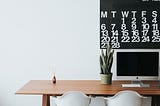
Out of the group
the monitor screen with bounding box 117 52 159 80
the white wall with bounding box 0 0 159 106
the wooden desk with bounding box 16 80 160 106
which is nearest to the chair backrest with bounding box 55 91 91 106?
the wooden desk with bounding box 16 80 160 106

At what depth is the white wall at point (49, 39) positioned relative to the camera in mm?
4508

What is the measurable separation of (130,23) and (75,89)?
1356mm

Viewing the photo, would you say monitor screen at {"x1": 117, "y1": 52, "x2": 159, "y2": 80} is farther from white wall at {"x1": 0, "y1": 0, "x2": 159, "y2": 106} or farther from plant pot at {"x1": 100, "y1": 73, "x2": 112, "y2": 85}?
white wall at {"x1": 0, "y1": 0, "x2": 159, "y2": 106}

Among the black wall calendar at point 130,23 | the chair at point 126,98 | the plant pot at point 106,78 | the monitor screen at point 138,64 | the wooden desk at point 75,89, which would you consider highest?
the black wall calendar at point 130,23

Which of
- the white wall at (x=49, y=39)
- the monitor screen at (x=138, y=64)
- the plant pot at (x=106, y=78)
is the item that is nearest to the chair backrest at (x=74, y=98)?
the plant pot at (x=106, y=78)

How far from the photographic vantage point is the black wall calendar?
439 cm

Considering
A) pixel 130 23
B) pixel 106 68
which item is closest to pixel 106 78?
pixel 106 68

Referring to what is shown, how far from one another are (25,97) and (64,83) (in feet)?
2.95

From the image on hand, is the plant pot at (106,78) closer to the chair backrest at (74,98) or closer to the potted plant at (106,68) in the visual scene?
the potted plant at (106,68)

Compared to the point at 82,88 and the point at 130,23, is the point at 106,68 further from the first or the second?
the point at 130,23

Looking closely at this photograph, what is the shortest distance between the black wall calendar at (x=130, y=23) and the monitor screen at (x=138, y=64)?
0.45 m

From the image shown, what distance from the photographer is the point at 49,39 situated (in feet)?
14.9

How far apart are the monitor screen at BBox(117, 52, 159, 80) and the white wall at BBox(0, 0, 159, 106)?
0.58 metres

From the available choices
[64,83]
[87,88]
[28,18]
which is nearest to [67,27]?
[28,18]
